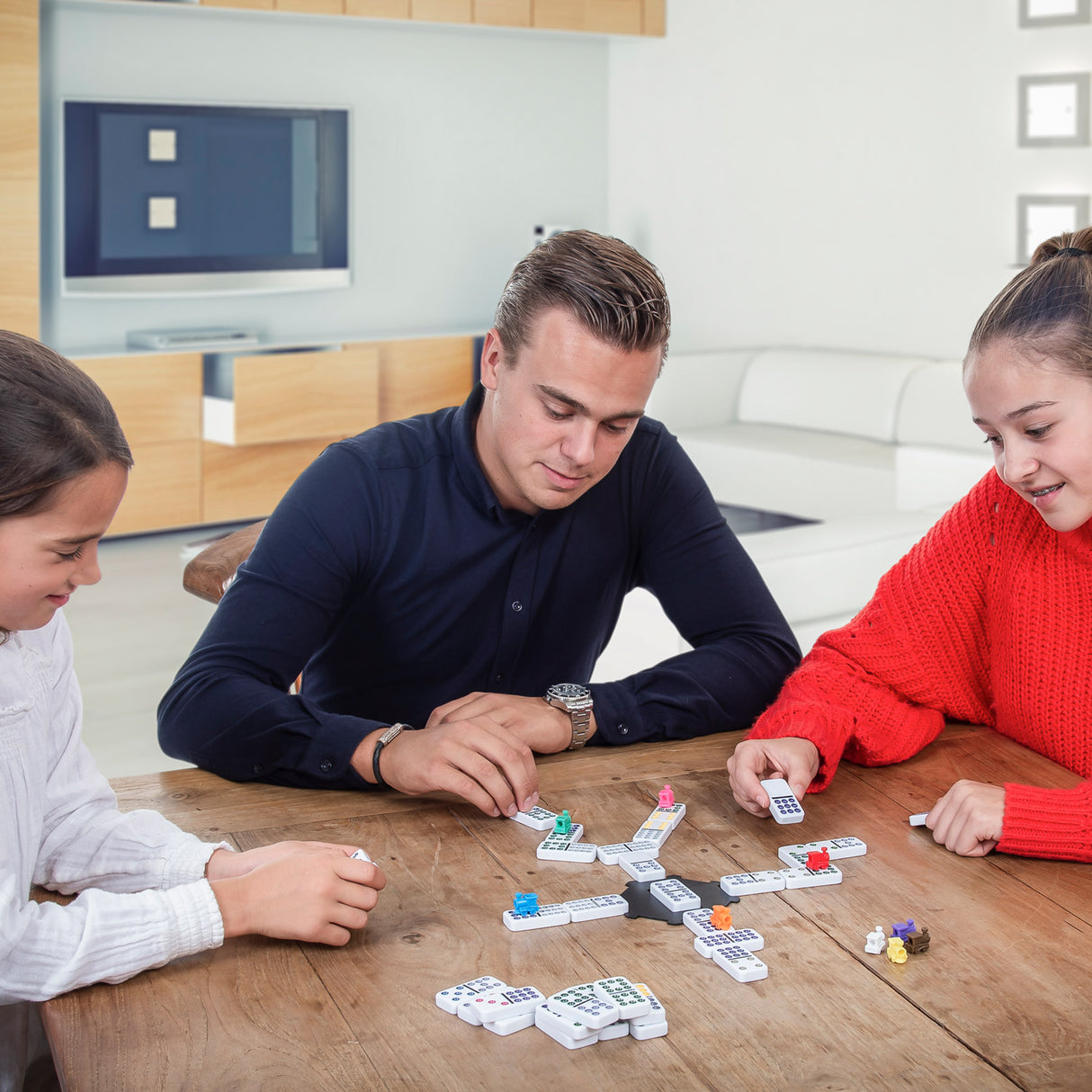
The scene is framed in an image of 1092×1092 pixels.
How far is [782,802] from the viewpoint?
136 centimetres

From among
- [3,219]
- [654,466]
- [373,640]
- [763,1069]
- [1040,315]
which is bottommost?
[763,1069]

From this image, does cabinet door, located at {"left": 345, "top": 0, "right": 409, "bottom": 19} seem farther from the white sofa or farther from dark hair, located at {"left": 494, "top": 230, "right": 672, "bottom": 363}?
dark hair, located at {"left": 494, "top": 230, "right": 672, "bottom": 363}

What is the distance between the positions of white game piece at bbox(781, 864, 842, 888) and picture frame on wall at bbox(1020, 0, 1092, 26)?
507 cm

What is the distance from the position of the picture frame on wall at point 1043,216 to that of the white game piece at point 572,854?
15.7ft

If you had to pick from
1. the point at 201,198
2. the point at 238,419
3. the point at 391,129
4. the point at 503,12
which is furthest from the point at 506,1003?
the point at 503,12

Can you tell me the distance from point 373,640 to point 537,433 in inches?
15.5

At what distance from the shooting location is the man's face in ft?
5.16

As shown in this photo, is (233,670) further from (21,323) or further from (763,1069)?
(21,323)

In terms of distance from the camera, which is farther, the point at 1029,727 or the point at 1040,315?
the point at 1029,727

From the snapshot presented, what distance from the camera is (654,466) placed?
6.24 ft

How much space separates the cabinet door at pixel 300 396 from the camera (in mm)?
5566

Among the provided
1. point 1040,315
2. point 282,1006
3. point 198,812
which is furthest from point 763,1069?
point 1040,315

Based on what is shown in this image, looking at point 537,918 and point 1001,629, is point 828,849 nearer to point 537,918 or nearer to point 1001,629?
point 537,918

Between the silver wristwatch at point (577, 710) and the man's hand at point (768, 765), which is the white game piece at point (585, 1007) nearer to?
the man's hand at point (768, 765)
